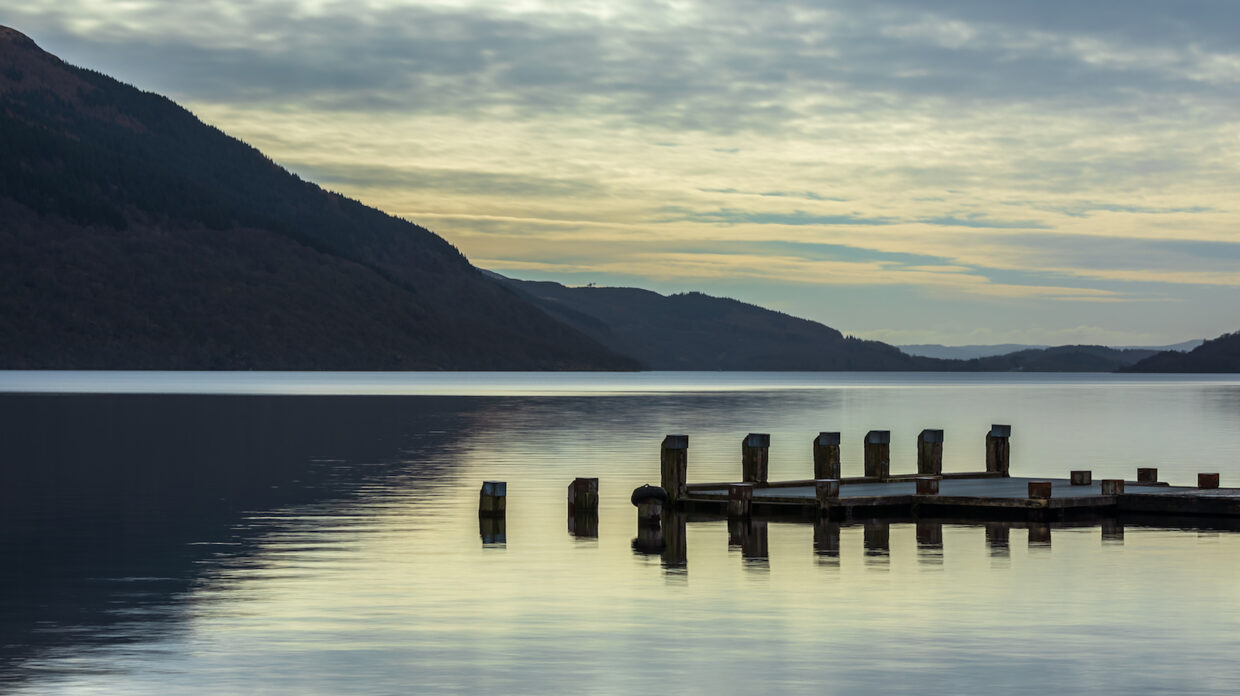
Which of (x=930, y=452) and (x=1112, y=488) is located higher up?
(x=930, y=452)

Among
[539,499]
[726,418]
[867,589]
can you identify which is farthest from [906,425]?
[867,589]

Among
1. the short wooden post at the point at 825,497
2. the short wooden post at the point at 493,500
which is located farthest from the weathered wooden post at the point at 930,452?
the short wooden post at the point at 493,500

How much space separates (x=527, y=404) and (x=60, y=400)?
123 feet

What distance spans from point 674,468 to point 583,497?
276 cm

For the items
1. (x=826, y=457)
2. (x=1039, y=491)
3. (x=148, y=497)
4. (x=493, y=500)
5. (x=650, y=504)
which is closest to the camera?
(x=650, y=504)

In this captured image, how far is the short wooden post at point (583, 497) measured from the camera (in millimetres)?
36969

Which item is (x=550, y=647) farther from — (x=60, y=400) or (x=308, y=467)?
(x=60, y=400)

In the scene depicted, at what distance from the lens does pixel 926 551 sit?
101 ft

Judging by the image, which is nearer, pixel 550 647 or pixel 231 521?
pixel 550 647

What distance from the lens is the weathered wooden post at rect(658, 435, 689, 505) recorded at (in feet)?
127

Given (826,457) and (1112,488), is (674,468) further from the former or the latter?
(1112,488)

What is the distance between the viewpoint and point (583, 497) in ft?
122

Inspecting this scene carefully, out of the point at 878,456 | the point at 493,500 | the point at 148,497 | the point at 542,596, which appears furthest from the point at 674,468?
the point at 542,596

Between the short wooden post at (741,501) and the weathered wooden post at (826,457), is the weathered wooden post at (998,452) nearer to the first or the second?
the weathered wooden post at (826,457)
